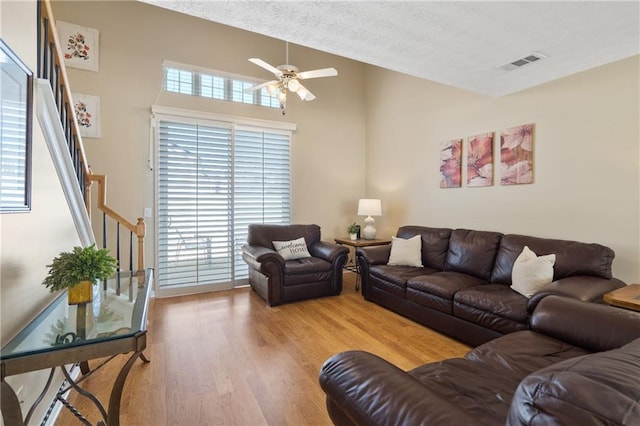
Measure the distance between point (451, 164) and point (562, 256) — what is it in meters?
1.77

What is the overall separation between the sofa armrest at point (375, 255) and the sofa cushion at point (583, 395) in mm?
3154

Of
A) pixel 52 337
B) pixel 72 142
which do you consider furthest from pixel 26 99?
pixel 52 337

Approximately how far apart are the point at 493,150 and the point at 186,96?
162 inches

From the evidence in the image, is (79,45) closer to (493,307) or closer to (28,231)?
(28,231)

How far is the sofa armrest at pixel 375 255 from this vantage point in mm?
3914

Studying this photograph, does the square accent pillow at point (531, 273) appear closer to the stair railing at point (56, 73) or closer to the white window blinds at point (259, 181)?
the white window blinds at point (259, 181)

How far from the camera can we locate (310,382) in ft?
7.14

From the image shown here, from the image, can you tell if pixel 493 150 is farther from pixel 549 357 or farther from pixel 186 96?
pixel 186 96

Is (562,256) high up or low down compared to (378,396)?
up

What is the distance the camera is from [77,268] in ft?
5.09

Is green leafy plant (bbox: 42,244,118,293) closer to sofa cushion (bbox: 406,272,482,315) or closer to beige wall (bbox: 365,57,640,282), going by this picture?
sofa cushion (bbox: 406,272,482,315)

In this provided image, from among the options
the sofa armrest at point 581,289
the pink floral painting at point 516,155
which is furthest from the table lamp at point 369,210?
the sofa armrest at point 581,289

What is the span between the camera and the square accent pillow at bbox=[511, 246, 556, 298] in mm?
2590

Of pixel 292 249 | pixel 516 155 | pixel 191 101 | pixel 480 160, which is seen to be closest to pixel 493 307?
pixel 516 155
